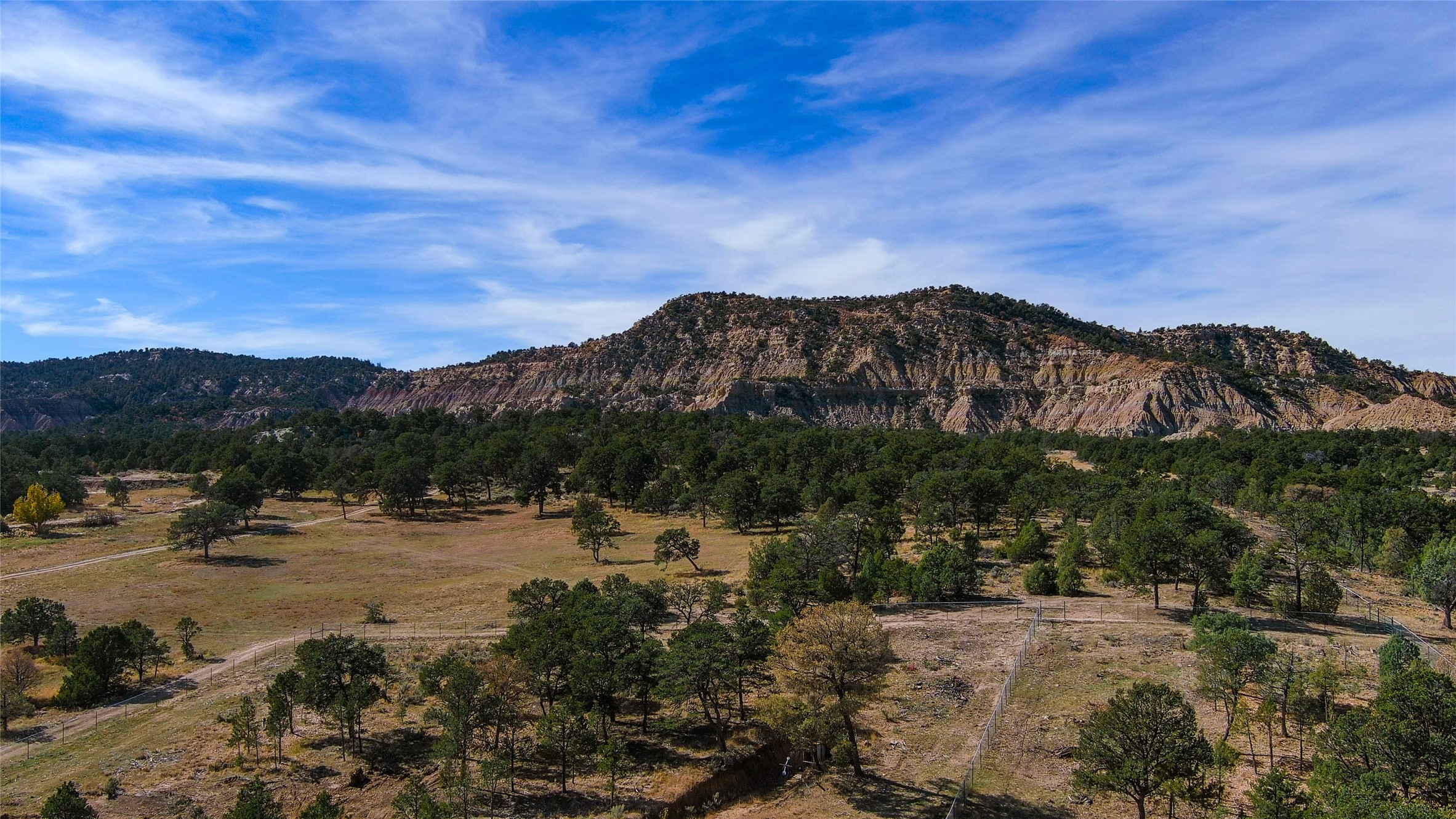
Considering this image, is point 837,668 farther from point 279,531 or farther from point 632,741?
point 279,531

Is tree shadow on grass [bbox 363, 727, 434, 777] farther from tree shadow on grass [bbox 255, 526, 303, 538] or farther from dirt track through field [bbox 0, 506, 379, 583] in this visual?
tree shadow on grass [bbox 255, 526, 303, 538]

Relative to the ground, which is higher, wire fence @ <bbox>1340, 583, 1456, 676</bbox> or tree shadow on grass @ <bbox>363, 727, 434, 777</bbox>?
wire fence @ <bbox>1340, 583, 1456, 676</bbox>

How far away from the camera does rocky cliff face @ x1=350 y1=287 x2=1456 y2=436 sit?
147500mm

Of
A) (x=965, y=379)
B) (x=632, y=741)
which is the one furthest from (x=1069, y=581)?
(x=965, y=379)

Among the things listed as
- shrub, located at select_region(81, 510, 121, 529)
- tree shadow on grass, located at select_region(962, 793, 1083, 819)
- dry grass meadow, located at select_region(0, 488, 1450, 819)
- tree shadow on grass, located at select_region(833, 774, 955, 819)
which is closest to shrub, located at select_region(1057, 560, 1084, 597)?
dry grass meadow, located at select_region(0, 488, 1450, 819)

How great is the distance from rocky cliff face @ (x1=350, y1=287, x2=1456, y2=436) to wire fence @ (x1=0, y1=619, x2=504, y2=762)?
114 meters

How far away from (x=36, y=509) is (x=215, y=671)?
182 feet

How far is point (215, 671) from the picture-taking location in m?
36.9

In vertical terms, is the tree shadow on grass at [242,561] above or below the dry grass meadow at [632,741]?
above

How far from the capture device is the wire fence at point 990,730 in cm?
2321

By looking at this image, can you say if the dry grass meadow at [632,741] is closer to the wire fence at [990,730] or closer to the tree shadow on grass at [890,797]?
the tree shadow on grass at [890,797]

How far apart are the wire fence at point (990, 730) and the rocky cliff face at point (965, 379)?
397 ft

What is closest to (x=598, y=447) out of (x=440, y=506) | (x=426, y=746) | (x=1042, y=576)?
(x=440, y=506)

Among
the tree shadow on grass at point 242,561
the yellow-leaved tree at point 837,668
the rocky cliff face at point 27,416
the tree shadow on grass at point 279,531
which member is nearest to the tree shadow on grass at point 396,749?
the yellow-leaved tree at point 837,668
